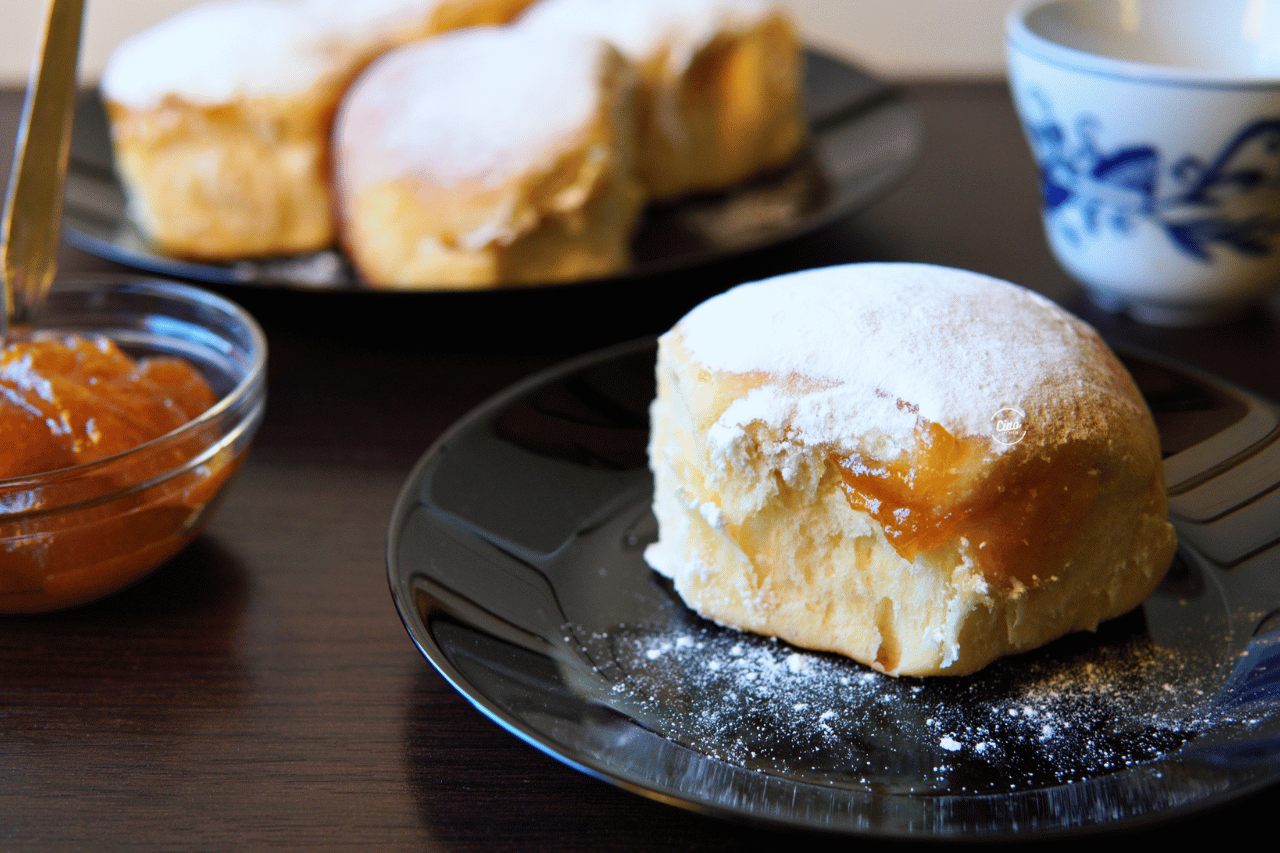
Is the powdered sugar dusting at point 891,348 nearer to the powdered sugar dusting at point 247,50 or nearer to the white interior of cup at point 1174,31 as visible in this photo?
the white interior of cup at point 1174,31

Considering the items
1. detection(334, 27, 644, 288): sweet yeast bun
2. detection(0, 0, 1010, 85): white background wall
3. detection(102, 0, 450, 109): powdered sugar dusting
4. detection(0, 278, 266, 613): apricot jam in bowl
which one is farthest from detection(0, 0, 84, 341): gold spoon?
detection(0, 0, 1010, 85): white background wall

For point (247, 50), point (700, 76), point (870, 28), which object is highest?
point (247, 50)

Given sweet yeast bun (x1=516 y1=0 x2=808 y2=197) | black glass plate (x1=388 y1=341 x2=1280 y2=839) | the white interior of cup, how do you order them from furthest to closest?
sweet yeast bun (x1=516 y1=0 x2=808 y2=197)
the white interior of cup
black glass plate (x1=388 y1=341 x2=1280 y2=839)

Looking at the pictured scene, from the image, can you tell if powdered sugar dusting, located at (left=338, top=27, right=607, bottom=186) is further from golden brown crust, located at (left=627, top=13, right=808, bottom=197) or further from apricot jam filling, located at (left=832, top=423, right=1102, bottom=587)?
apricot jam filling, located at (left=832, top=423, right=1102, bottom=587)

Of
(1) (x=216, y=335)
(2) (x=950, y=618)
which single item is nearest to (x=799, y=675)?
(2) (x=950, y=618)

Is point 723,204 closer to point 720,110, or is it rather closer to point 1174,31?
point 720,110

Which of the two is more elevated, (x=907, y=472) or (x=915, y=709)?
(x=907, y=472)

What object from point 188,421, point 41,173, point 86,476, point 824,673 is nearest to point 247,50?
point 41,173

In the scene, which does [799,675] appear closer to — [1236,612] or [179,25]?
[1236,612]
